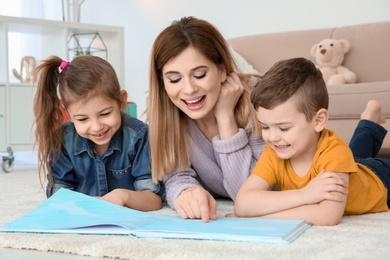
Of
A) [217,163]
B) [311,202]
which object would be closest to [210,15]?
[217,163]

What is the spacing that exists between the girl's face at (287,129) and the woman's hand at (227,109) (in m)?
0.27

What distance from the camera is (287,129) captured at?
1386 mm

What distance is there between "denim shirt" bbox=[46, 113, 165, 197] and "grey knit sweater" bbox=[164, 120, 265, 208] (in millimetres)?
99

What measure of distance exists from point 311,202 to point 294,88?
0.26m

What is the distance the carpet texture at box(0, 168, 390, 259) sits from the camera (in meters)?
1.05

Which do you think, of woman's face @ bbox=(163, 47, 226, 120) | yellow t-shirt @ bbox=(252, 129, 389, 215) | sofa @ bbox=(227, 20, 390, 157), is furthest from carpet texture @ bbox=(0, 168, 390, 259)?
sofa @ bbox=(227, 20, 390, 157)

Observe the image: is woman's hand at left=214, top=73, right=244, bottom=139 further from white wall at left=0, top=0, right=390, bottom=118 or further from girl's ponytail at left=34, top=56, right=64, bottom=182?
white wall at left=0, top=0, right=390, bottom=118

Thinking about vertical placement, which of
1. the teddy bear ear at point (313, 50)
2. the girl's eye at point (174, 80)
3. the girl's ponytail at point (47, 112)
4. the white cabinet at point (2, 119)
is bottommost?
the white cabinet at point (2, 119)

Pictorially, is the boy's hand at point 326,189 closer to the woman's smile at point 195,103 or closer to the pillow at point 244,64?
the woman's smile at point 195,103

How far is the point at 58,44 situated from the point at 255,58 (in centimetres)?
132

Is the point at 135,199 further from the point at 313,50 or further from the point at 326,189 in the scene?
the point at 313,50

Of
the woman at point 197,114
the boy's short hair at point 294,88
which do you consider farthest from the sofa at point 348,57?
the boy's short hair at point 294,88

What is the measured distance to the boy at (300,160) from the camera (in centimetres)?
132

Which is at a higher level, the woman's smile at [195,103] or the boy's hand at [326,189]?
the woman's smile at [195,103]
